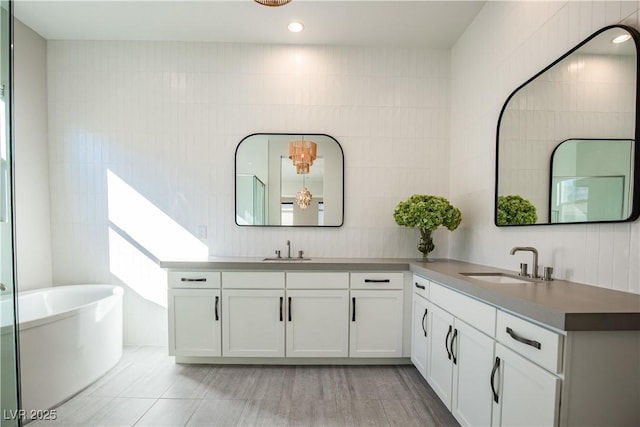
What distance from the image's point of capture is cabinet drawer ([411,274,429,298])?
212 centimetres

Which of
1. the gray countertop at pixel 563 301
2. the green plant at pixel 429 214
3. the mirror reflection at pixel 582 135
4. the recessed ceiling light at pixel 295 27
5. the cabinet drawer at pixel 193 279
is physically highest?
the recessed ceiling light at pixel 295 27

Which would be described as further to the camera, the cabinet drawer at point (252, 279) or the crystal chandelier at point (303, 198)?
the crystal chandelier at point (303, 198)

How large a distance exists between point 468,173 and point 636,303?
161 centimetres

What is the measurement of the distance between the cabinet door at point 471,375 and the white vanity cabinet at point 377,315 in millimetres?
721

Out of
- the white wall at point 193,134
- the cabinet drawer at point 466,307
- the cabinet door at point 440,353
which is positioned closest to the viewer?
the cabinet drawer at point 466,307

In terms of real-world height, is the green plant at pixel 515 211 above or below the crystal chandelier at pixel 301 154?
below

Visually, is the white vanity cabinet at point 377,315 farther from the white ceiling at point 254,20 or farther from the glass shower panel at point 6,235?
the white ceiling at point 254,20

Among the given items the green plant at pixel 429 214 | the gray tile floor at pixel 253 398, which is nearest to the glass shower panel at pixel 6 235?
the gray tile floor at pixel 253 398

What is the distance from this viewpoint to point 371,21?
249 cm

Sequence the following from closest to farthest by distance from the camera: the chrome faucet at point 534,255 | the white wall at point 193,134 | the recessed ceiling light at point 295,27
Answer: the chrome faucet at point 534,255 < the recessed ceiling light at point 295,27 < the white wall at point 193,134

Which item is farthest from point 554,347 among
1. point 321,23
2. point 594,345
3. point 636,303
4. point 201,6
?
point 201,6

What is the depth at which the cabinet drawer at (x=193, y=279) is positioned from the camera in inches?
94.0

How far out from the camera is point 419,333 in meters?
2.22

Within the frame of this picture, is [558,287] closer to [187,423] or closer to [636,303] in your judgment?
[636,303]
